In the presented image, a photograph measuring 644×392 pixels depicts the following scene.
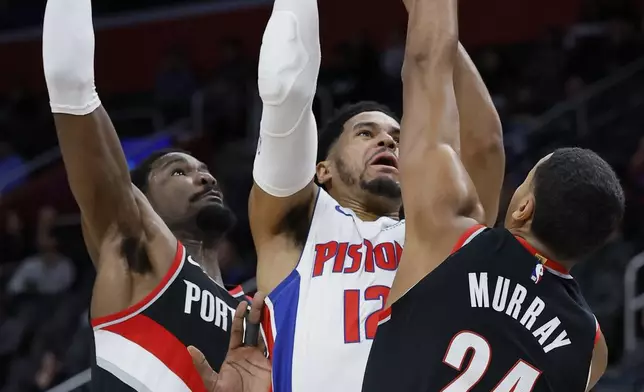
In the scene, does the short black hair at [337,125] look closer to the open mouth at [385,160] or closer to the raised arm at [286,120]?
the open mouth at [385,160]

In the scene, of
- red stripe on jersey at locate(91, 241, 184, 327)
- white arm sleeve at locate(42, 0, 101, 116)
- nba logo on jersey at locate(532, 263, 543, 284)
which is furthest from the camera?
red stripe on jersey at locate(91, 241, 184, 327)

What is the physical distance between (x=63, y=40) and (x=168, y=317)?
3.49 ft

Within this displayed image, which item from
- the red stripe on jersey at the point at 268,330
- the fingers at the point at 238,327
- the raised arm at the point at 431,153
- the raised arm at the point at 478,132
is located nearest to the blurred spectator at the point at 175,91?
the raised arm at the point at 478,132

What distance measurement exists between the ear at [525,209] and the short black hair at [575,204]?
0.02 metres

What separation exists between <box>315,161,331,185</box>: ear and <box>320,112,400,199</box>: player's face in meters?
0.02

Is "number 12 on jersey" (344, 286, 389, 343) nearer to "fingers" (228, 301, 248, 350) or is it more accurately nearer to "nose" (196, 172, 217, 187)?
"fingers" (228, 301, 248, 350)

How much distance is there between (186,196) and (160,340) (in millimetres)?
765

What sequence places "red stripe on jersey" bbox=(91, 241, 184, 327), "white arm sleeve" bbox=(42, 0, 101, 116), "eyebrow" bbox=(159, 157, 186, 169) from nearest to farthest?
"white arm sleeve" bbox=(42, 0, 101, 116), "red stripe on jersey" bbox=(91, 241, 184, 327), "eyebrow" bbox=(159, 157, 186, 169)

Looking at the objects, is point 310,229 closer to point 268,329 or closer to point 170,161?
point 268,329

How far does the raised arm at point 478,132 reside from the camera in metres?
4.00

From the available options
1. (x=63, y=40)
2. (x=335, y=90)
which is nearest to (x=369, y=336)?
(x=63, y=40)

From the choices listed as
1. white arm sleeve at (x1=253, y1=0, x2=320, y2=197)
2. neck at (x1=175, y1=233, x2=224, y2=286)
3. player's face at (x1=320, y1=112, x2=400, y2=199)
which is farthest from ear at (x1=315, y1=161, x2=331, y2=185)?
neck at (x1=175, y1=233, x2=224, y2=286)

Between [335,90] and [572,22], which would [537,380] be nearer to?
[335,90]

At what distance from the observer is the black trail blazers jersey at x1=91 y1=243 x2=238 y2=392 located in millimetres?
4168
